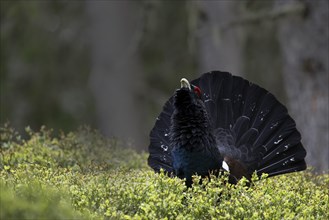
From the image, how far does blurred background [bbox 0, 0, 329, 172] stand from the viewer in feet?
52.7

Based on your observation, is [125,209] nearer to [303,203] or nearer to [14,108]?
[303,203]

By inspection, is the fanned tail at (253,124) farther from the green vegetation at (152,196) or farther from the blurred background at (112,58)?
the blurred background at (112,58)

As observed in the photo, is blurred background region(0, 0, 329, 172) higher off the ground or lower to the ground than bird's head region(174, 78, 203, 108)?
higher

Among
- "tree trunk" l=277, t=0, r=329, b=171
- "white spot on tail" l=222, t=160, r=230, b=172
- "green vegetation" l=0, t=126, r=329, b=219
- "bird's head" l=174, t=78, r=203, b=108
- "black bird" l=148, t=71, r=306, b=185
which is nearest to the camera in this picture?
"green vegetation" l=0, t=126, r=329, b=219

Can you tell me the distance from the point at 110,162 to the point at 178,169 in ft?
3.71

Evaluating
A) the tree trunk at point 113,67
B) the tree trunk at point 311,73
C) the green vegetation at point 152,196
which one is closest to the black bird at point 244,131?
the green vegetation at point 152,196

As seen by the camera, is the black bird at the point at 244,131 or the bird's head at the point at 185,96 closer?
the bird's head at the point at 185,96

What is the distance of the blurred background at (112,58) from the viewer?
1608 cm

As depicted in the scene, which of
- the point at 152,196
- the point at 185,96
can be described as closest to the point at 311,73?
the point at 185,96

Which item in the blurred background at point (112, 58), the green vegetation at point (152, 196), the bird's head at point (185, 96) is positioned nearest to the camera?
the green vegetation at point (152, 196)

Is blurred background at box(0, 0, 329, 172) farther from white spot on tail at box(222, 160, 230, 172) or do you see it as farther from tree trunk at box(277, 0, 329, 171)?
white spot on tail at box(222, 160, 230, 172)

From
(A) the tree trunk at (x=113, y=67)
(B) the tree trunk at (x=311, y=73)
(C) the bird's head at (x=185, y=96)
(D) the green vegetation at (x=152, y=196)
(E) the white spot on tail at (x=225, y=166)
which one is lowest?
(D) the green vegetation at (x=152, y=196)

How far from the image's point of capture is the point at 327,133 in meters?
11.1

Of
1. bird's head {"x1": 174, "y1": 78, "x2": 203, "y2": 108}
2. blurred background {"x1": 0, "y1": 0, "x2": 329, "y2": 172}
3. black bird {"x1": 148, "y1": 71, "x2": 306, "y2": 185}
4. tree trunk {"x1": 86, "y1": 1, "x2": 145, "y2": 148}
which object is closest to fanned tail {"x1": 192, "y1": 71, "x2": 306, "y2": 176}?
black bird {"x1": 148, "y1": 71, "x2": 306, "y2": 185}
